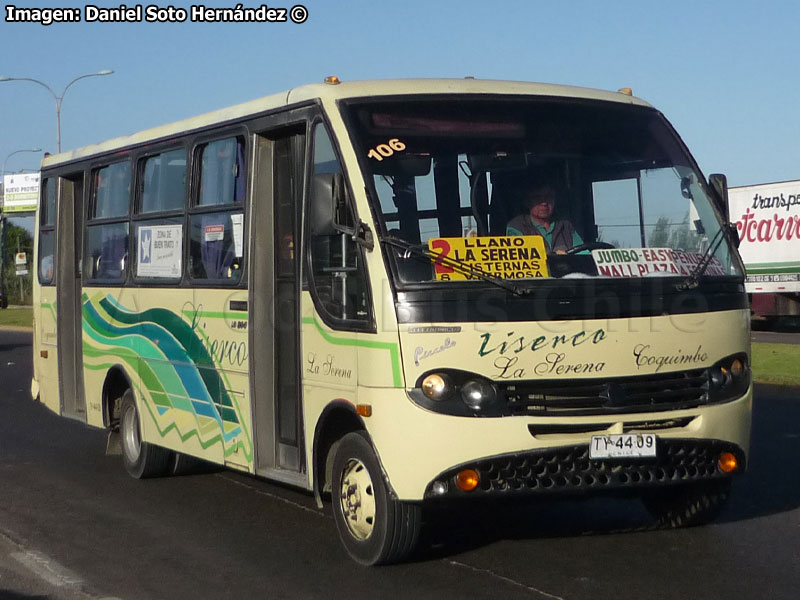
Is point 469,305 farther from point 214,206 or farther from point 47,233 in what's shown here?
point 47,233

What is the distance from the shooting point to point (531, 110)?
789 centimetres

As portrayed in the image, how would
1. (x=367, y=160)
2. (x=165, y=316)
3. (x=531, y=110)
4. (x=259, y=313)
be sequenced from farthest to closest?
(x=165, y=316) < (x=259, y=313) < (x=531, y=110) < (x=367, y=160)

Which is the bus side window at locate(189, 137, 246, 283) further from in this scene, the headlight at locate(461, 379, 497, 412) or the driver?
the headlight at locate(461, 379, 497, 412)

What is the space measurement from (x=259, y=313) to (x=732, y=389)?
3.10m

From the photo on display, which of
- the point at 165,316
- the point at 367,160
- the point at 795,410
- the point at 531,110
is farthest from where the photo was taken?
the point at 795,410

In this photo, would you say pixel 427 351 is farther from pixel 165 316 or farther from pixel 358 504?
pixel 165 316

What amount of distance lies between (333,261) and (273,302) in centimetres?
124

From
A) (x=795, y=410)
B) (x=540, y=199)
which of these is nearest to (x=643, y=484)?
(x=540, y=199)

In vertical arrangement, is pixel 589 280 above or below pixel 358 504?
above

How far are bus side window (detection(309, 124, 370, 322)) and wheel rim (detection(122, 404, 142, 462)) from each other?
3.92 metres

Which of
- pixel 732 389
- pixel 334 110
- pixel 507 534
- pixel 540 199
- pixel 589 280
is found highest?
pixel 334 110

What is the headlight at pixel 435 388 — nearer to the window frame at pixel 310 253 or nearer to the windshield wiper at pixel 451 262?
the window frame at pixel 310 253

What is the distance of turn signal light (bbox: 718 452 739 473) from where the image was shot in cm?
747

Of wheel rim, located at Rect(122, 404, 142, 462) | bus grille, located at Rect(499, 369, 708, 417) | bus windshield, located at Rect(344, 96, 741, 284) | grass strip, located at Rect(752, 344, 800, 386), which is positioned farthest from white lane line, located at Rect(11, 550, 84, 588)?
grass strip, located at Rect(752, 344, 800, 386)
